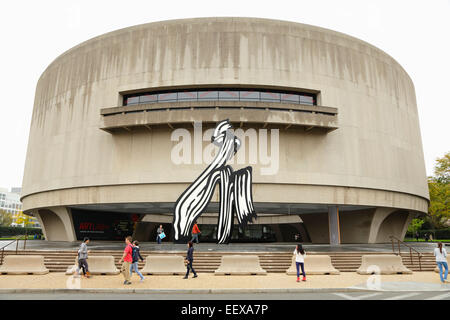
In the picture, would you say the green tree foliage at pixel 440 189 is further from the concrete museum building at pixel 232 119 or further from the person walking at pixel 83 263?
the person walking at pixel 83 263

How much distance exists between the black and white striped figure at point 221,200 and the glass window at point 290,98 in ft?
37.3

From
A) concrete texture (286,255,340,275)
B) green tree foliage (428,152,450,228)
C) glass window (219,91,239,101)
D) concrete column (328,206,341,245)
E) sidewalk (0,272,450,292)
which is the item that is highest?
glass window (219,91,239,101)

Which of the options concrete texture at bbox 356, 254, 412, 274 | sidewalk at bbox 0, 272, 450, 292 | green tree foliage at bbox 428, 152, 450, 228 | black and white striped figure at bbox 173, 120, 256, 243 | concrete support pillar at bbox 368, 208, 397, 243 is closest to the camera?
sidewalk at bbox 0, 272, 450, 292

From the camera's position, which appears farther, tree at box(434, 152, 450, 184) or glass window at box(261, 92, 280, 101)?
tree at box(434, 152, 450, 184)

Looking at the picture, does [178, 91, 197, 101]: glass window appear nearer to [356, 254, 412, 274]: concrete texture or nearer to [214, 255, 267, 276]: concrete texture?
[214, 255, 267, 276]: concrete texture

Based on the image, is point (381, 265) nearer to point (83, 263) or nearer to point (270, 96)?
point (83, 263)

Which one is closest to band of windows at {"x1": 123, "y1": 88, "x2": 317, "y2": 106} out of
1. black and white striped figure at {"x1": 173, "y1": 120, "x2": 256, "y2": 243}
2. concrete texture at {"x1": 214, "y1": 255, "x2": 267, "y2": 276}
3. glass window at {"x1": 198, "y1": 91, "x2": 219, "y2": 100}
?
glass window at {"x1": 198, "y1": 91, "x2": 219, "y2": 100}

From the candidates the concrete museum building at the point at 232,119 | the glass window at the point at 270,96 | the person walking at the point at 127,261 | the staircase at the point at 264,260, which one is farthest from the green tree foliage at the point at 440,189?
the person walking at the point at 127,261

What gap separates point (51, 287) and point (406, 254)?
58.6 ft

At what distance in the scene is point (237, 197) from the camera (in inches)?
798

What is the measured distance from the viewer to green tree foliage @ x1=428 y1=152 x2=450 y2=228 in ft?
151

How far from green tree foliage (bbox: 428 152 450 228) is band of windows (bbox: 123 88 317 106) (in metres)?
30.5
